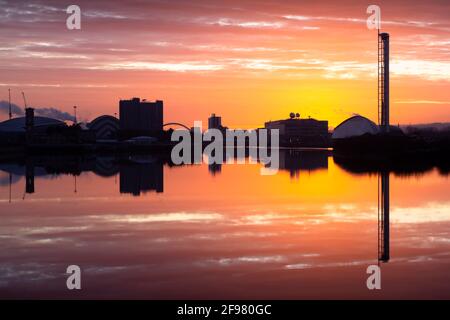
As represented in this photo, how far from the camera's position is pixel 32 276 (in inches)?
444

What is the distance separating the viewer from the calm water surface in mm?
10547

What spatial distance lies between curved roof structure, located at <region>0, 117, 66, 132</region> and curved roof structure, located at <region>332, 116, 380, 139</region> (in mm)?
67820

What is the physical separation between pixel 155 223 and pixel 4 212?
571cm

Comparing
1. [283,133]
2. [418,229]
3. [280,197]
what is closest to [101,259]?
[418,229]

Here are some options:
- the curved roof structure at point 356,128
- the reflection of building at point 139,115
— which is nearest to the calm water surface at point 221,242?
the curved roof structure at point 356,128

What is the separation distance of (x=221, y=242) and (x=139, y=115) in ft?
587

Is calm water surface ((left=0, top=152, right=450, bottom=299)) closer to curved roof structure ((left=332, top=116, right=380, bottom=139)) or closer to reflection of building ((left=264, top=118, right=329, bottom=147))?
curved roof structure ((left=332, top=116, right=380, bottom=139))

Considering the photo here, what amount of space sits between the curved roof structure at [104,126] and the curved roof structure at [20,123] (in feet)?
83.6

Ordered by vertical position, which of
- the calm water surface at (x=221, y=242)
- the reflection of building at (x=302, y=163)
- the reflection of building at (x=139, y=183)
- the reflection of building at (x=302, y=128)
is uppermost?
the reflection of building at (x=302, y=128)

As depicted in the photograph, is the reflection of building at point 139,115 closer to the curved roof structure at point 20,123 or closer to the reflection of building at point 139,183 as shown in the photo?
the curved roof structure at point 20,123

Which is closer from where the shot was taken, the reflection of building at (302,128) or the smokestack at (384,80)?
the smokestack at (384,80)

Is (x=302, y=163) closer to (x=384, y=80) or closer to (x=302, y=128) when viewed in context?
(x=384, y=80)

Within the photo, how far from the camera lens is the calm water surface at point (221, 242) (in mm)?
10547
